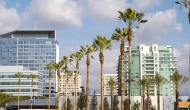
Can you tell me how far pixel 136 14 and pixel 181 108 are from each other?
80.5 metres

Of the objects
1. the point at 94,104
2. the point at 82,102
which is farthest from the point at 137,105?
Result: the point at 82,102

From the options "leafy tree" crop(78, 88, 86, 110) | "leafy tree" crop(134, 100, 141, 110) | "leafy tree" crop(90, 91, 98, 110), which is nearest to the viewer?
"leafy tree" crop(134, 100, 141, 110)

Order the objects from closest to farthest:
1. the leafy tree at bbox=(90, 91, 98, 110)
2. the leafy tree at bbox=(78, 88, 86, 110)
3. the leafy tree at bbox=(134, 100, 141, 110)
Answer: the leafy tree at bbox=(134, 100, 141, 110) < the leafy tree at bbox=(78, 88, 86, 110) < the leafy tree at bbox=(90, 91, 98, 110)

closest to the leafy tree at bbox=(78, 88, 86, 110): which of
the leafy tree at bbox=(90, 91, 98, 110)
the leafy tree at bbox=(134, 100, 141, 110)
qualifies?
the leafy tree at bbox=(90, 91, 98, 110)

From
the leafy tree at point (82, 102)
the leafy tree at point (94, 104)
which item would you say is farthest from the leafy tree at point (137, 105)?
the leafy tree at point (82, 102)

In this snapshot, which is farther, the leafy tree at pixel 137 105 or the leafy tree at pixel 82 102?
the leafy tree at pixel 82 102

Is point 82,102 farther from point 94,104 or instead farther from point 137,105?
point 137,105

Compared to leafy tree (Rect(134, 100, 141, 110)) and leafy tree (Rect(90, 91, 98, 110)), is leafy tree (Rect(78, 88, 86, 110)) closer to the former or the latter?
leafy tree (Rect(90, 91, 98, 110))

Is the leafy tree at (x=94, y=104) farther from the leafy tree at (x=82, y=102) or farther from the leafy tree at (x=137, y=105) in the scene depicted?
the leafy tree at (x=137, y=105)

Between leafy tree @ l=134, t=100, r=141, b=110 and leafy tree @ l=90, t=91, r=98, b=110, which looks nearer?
leafy tree @ l=134, t=100, r=141, b=110

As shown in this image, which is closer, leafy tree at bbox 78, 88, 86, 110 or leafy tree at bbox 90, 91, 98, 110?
leafy tree at bbox 78, 88, 86, 110

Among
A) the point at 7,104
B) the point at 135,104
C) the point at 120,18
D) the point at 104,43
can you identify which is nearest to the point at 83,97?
the point at 135,104

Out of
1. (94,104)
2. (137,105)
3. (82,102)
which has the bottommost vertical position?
(137,105)

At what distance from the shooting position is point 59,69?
10400cm
